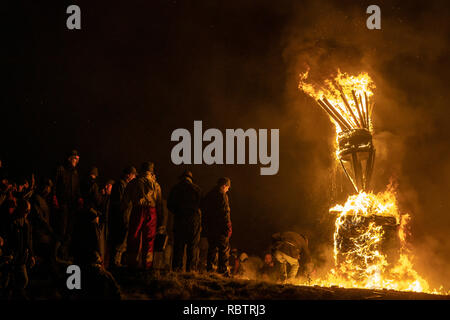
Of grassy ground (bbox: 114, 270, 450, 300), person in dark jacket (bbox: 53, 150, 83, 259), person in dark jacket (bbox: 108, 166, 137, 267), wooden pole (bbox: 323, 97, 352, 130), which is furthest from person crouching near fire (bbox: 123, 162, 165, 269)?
wooden pole (bbox: 323, 97, 352, 130)

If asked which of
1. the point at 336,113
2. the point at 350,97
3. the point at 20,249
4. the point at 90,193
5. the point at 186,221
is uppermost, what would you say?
the point at 350,97

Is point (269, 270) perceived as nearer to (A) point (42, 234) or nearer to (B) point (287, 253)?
(B) point (287, 253)

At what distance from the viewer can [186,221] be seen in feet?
34.0

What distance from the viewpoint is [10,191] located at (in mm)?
9836

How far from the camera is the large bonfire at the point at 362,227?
1262 cm

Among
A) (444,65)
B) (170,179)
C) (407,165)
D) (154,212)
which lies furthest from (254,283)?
(444,65)

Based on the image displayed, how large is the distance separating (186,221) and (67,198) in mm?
2741

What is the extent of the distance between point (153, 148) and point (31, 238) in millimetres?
11168

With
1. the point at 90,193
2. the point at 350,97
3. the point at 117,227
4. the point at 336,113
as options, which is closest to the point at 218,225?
the point at 117,227

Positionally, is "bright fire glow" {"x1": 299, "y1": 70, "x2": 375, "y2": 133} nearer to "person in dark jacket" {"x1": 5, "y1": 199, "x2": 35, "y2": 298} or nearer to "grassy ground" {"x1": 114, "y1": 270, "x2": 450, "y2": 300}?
"grassy ground" {"x1": 114, "y1": 270, "x2": 450, "y2": 300}

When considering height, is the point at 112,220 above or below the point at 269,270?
above

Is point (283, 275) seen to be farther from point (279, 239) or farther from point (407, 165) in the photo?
point (407, 165)

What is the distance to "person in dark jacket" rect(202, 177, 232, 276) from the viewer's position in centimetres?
1065

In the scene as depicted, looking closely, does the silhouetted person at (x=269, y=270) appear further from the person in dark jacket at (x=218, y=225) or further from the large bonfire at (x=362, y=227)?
the person in dark jacket at (x=218, y=225)
